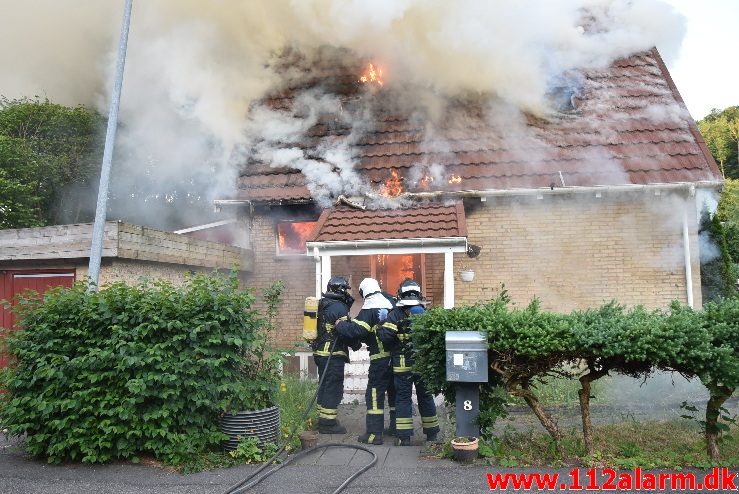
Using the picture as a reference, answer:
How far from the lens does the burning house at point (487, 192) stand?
966cm

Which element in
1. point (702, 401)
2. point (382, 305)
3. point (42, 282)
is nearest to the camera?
point (382, 305)

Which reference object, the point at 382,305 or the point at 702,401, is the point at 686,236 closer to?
the point at 702,401

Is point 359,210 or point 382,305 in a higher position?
point 359,210

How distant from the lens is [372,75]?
12.0 m

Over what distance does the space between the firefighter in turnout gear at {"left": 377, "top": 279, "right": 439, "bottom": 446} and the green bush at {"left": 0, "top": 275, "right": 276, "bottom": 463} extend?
1.48 m

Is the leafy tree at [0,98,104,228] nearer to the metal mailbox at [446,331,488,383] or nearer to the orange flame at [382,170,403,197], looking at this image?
the orange flame at [382,170,403,197]

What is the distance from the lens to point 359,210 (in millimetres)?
10133

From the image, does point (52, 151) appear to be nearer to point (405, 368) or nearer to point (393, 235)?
point (393, 235)

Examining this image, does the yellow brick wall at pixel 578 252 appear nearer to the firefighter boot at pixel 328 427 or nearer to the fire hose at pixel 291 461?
the firefighter boot at pixel 328 427

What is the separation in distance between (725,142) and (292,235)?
37906 mm

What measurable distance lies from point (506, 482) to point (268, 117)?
29.7 ft

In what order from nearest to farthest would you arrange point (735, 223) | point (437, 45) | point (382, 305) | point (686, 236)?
point (382, 305), point (686, 236), point (437, 45), point (735, 223)

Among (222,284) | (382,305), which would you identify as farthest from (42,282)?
(382,305)

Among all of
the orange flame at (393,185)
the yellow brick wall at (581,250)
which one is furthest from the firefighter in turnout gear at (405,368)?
the orange flame at (393,185)
